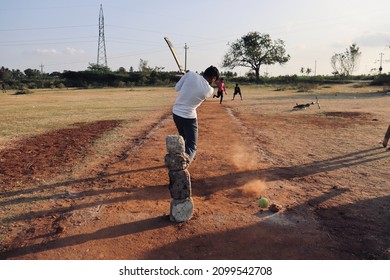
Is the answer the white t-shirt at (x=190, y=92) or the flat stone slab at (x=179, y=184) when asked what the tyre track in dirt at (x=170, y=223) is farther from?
the white t-shirt at (x=190, y=92)

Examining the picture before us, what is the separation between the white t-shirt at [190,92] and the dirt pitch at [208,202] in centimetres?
126

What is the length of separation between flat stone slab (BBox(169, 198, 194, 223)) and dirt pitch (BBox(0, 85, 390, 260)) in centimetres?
15

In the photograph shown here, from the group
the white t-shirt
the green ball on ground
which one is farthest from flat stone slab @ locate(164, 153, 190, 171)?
the white t-shirt

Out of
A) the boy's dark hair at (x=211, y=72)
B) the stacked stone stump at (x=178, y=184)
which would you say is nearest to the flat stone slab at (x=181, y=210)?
the stacked stone stump at (x=178, y=184)

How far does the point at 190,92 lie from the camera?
547 centimetres

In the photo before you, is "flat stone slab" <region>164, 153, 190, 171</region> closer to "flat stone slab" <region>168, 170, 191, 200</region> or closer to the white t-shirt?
"flat stone slab" <region>168, 170, 191, 200</region>

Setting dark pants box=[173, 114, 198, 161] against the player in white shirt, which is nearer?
the player in white shirt

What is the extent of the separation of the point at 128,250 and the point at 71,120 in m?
12.2

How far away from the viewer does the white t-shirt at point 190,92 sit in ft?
17.6

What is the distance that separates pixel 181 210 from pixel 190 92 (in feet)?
6.54

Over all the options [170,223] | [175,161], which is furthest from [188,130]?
[170,223]

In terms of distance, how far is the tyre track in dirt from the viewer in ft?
12.1

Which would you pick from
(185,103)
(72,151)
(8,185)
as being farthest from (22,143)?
(185,103)

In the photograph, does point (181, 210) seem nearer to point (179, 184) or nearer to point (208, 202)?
point (179, 184)
